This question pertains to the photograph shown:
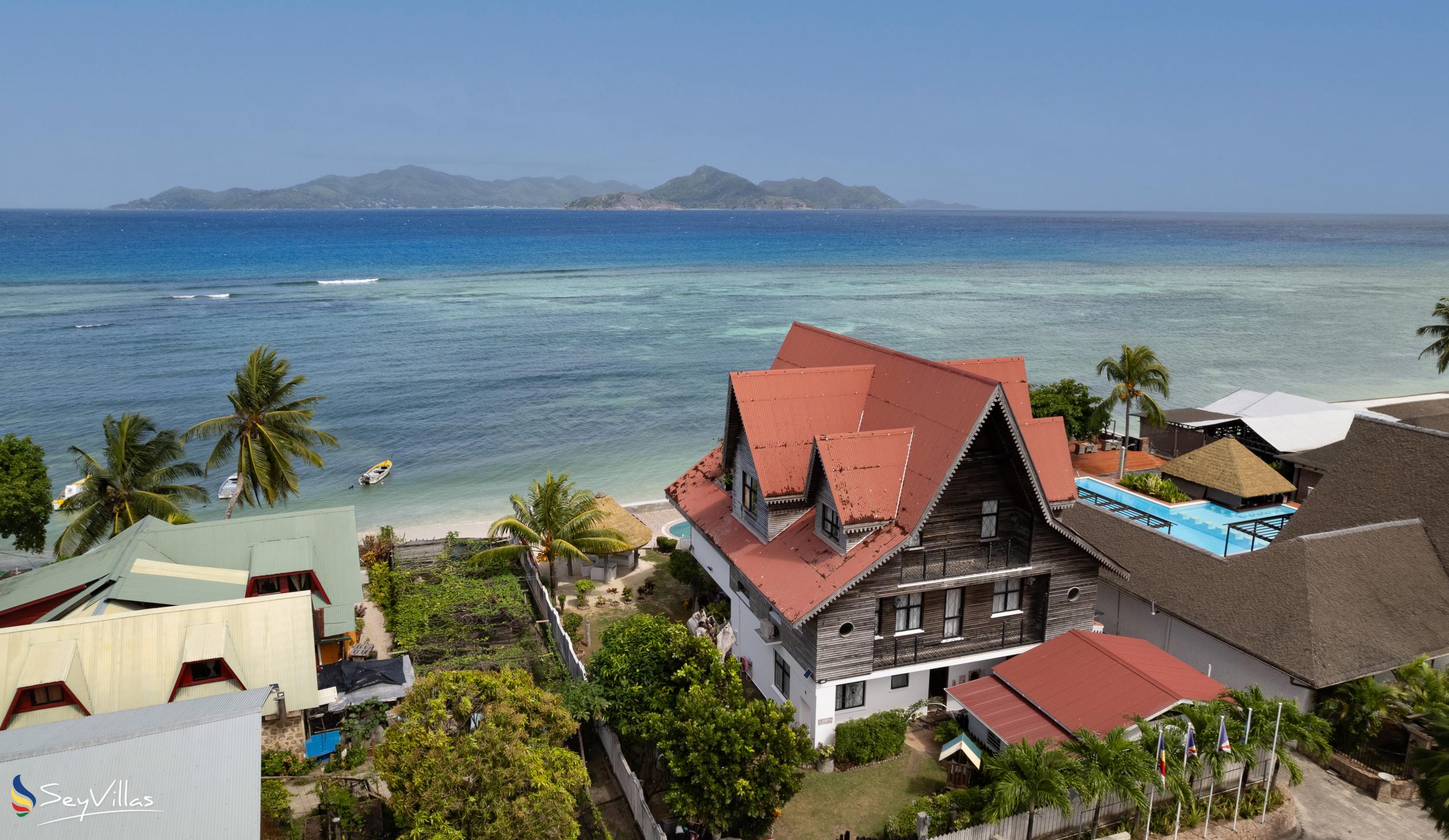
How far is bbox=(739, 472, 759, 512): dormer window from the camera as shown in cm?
2769

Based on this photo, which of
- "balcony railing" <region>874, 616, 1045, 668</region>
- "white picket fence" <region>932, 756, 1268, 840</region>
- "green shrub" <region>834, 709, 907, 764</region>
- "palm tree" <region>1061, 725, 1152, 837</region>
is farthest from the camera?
"balcony railing" <region>874, 616, 1045, 668</region>

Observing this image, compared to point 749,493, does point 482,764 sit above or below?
below

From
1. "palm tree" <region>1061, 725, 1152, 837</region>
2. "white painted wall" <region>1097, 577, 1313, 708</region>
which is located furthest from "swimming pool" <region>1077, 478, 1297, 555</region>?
"palm tree" <region>1061, 725, 1152, 837</region>

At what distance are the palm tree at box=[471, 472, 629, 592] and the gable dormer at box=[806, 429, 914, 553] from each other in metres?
12.4

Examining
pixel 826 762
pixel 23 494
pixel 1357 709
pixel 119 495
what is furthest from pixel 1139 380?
pixel 23 494

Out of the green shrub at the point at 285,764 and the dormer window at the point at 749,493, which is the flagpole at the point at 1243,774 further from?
the green shrub at the point at 285,764

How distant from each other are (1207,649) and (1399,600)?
554cm

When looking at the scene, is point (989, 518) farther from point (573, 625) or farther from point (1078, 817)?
point (573, 625)

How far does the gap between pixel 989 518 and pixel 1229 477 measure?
2491 centimetres

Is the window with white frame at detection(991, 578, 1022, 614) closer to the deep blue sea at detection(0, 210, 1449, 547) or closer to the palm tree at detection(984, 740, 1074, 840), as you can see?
the palm tree at detection(984, 740, 1074, 840)

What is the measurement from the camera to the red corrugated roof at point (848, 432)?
2386cm

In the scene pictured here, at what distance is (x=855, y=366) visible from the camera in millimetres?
28609

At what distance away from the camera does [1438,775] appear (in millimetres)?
15836

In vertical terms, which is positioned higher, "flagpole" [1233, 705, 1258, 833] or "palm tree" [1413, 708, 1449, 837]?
"palm tree" [1413, 708, 1449, 837]
